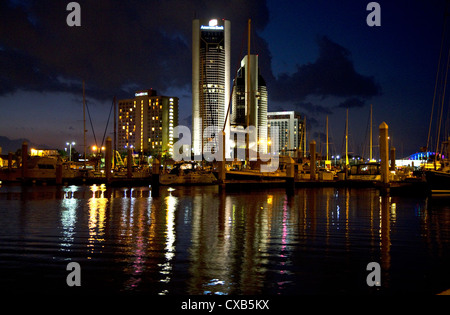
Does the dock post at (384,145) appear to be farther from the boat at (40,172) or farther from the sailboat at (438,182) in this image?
the boat at (40,172)

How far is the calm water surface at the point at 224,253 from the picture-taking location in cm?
932

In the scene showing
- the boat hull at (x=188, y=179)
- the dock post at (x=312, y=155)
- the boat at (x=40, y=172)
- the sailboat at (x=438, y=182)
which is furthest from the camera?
the boat at (x=40, y=172)

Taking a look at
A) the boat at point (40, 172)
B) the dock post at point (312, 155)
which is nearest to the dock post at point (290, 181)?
the dock post at point (312, 155)

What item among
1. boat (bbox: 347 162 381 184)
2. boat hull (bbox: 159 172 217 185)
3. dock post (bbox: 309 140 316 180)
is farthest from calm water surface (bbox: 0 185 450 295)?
boat (bbox: 347 162 381 184)

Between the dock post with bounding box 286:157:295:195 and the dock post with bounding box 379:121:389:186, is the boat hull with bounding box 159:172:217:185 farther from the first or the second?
the dock post with bounding box 379:121:389:186

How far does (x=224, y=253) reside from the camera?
41.6ft

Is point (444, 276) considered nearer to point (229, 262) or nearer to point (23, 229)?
point (229, 262)

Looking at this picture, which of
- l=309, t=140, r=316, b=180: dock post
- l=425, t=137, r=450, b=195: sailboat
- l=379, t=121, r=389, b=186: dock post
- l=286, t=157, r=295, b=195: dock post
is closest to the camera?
l=425, t=137, r=450, b=195: sailboat

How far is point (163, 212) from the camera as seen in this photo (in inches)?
960

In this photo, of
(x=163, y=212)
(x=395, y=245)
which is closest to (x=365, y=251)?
(x=395, y=245)

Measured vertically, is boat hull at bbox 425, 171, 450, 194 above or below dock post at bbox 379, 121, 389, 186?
below

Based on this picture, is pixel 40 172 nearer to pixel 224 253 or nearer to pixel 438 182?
pixel 438 182

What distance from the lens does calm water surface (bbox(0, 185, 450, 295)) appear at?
30.6 ft

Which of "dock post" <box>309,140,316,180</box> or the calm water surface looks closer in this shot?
the calm water surface
